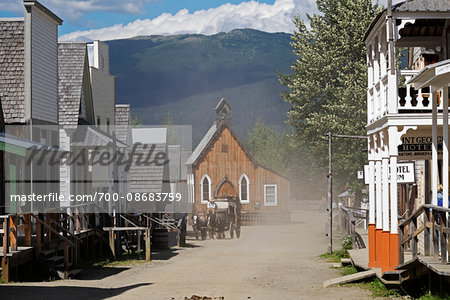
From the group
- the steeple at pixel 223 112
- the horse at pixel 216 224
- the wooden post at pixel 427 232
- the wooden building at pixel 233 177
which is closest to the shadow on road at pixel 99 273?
the wooden post at pixel 427 232

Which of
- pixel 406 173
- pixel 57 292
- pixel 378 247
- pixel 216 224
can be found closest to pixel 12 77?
pixel 57 292

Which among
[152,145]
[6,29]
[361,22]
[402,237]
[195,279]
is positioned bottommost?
[195,279]

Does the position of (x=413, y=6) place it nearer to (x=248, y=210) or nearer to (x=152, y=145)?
(x=152, y=145)

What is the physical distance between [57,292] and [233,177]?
5050 centimetres

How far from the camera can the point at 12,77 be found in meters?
32.2

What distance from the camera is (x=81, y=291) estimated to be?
64.5ft

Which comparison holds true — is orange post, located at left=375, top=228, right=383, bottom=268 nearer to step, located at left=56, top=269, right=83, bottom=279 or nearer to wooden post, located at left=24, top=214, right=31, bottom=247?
step, located at left=56, top=269, right=83, bottom=279

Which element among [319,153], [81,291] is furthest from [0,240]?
[319,153]

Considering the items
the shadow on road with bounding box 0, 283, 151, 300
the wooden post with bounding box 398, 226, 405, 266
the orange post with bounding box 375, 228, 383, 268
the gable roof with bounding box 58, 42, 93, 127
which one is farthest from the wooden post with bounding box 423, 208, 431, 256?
the gable roof with bounding box 58, 42, 93, 127

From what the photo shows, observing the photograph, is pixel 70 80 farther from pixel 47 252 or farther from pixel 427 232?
pixel 427 232

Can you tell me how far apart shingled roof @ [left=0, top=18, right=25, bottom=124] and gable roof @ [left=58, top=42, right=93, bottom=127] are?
17.0 feet

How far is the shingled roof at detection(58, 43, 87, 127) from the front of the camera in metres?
37.5

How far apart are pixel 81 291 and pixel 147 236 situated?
10860 mm

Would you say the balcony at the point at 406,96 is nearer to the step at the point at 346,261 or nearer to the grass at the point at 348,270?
the grass at the point at 348,270
